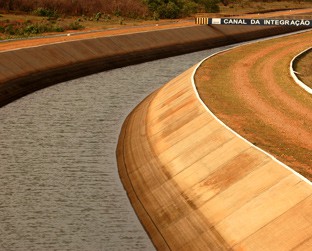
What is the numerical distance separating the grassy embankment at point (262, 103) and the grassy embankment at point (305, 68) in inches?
23.6

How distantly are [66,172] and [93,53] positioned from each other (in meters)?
40.8

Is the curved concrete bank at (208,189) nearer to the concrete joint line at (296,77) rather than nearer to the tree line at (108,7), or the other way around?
the concrete joint line at (296,77)

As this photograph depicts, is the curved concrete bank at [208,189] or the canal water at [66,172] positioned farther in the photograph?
the canal water at [66,172]

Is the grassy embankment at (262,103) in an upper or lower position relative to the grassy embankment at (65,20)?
upper

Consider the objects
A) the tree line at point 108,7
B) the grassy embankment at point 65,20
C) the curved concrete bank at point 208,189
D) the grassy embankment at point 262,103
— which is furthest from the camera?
the tree line at point 108,7

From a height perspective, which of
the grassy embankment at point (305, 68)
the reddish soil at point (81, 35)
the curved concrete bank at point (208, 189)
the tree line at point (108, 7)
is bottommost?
the tree line at point (108, 7)

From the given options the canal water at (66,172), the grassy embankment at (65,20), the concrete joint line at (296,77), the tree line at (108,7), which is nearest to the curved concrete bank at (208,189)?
the canal water at (66,172)

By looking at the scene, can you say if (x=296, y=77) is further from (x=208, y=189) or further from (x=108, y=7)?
(x=108, y=7)

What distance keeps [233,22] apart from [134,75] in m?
36.6

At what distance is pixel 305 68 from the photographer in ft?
195

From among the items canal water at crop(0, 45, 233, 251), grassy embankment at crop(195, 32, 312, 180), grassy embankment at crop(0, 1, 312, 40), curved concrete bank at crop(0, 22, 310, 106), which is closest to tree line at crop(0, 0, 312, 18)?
grassy embankment at crop(0, 1, 312, 40)

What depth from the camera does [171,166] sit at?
3522 centimetres

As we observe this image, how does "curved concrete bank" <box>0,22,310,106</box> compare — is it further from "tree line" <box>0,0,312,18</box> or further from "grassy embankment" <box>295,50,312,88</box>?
"grassy embankment" <box>295,50,312,88</box>

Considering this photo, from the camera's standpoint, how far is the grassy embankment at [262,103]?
3319 centimetres
